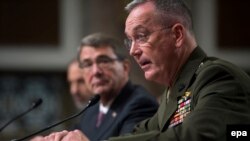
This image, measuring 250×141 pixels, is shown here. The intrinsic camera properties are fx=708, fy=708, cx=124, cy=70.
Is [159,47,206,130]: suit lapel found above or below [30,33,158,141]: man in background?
above

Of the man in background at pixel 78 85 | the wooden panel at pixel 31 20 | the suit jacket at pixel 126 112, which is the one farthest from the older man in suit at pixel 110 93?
the wooden panel at pixel 31 20

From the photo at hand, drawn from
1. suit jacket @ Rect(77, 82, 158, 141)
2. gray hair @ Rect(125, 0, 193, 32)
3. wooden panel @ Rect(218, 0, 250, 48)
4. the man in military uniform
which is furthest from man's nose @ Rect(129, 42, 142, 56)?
wooden panel @ Rect(218, 0, 250, 48)

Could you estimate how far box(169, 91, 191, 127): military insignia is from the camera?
243 centimetres

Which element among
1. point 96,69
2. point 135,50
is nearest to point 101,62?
point 96,69

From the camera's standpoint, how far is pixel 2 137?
7.93 metres

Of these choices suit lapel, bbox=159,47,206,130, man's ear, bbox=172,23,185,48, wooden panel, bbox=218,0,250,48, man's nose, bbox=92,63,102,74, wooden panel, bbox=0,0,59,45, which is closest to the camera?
suit lapel, bbox=159,47,206,130

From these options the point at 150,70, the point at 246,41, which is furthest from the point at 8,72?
the point at 150,70

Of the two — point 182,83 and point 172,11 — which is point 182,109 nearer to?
point 182,83

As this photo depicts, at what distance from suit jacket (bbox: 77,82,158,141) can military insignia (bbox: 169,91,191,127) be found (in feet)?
→ 2.47

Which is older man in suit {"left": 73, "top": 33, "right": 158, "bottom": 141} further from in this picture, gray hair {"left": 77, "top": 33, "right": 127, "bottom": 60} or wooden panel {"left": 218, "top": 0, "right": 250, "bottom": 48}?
wooden panel {"left": 218, "top": 0, "right": 250, "bottom": 48}

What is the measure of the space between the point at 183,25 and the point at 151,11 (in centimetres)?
14

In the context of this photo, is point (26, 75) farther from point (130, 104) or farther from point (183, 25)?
point (183, 25)

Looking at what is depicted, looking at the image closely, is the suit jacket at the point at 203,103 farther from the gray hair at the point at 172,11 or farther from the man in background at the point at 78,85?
the man in background at the point at 78,85

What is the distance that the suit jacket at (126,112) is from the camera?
338 cm
